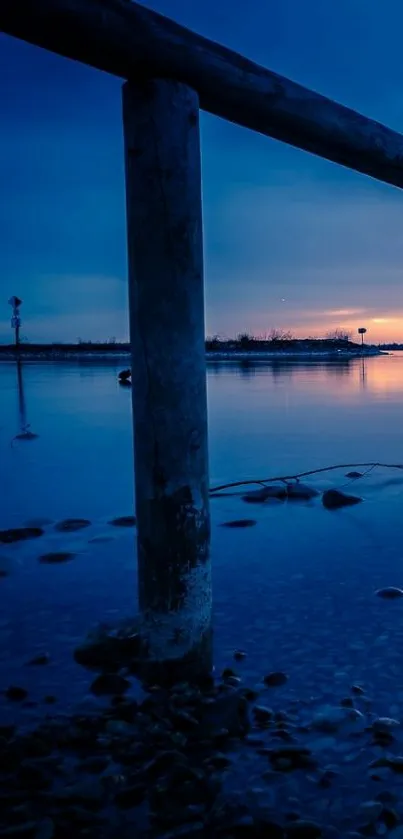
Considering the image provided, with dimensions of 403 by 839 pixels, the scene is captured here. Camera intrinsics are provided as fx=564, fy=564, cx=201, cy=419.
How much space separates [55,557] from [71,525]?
805 millimetres

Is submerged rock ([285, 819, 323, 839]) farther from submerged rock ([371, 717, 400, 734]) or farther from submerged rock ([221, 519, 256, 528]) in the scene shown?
submerged rock ([221, 519, 256, 528])

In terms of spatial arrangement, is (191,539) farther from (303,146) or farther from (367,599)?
(303,146)

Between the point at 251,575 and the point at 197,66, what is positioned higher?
the point at 197,66

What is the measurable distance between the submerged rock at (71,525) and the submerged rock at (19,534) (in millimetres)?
171

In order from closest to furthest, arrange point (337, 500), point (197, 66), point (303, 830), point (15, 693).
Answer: point (303, 830) < point (197, 66) < point (15, 693) < point (337, 500)

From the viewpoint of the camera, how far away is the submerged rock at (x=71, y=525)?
4.54 m

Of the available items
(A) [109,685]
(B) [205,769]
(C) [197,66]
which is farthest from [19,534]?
(C) [197,66]

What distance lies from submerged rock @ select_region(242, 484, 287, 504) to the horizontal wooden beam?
3.38m

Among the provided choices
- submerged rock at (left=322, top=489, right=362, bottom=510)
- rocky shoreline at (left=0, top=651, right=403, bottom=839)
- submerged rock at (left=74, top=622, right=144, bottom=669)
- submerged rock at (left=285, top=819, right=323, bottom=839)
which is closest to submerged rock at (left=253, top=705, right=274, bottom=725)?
rocky shoreline at (left=0, top=651, right=403, bottom=839)

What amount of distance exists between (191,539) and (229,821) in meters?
0.90

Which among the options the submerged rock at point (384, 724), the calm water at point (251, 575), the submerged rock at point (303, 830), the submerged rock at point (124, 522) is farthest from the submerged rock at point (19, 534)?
the submerged rock at point (303, 830)

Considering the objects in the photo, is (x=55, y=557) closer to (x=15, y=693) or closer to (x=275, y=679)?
(x=15, y=693)

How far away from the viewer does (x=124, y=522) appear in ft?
15.5

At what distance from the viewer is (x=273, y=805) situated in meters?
1.64
